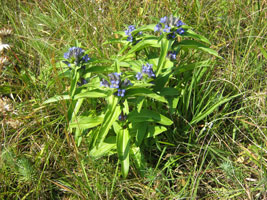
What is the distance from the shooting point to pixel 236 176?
2541mm

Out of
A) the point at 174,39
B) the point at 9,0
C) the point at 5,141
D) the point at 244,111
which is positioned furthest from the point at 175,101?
the point at 9,0

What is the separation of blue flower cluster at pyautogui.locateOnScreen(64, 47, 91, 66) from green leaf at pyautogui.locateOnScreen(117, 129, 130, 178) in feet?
2.50

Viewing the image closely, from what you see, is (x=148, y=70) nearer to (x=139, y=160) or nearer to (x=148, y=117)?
(x=148, y=117)

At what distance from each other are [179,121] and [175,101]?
0.44m

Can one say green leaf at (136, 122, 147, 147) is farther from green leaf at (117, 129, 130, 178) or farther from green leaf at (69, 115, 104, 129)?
green leaf at (69, 115, 104, 129)

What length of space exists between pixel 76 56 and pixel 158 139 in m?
1.20

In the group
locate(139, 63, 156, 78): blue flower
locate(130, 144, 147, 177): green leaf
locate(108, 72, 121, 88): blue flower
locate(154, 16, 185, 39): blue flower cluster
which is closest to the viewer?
locate(108, 72, 121, 88): blue flower

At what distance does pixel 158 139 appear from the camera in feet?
9.61

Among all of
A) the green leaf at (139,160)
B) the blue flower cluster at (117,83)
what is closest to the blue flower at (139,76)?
the blue flower cluster at (117,83)

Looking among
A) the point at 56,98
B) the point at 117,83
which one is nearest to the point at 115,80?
the point at 117,83

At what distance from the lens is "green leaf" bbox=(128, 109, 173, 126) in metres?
2.47

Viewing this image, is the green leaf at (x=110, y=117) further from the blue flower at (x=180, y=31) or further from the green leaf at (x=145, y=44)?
the blue flower at (x=180, y=31)

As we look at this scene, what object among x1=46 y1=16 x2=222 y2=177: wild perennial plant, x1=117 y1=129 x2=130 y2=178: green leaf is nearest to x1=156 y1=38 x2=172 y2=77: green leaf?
x1=46 y1=16 x2=222 y2=177: wild perennial plant

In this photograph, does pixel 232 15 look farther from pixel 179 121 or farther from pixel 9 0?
pixel 9 0
